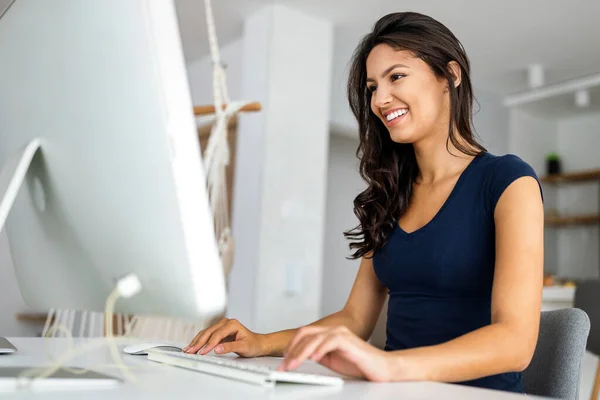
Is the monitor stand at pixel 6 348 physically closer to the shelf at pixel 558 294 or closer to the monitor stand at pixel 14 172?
the monitor stand at pixel 14 172

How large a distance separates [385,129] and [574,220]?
4892mm

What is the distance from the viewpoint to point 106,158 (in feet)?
2.04

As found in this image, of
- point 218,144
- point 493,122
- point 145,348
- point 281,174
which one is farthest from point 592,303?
point 493,122

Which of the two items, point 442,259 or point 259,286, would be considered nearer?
point 442,259

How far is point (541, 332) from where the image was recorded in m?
→ 1.16

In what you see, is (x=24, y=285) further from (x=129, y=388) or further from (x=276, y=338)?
(x=276, y=338)

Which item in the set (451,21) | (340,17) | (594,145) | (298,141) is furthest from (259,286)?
(594,145)

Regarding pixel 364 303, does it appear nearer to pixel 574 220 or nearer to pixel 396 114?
pixel 396 114

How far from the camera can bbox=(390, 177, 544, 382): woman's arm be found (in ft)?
2.64

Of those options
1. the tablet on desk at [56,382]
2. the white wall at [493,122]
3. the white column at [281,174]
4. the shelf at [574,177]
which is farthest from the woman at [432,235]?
the shelf at [574,177]

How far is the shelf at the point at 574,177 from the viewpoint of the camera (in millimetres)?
5707

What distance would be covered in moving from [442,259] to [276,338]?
0.32 m

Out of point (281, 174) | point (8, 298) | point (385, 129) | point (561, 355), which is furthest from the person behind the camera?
point (281, 174)

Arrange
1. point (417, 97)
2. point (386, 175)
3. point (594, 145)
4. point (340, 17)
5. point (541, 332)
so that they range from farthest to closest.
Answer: point (594, 145) → point (340, 17) → point (386, 175) → point (417, 97) → point (541, 332)
